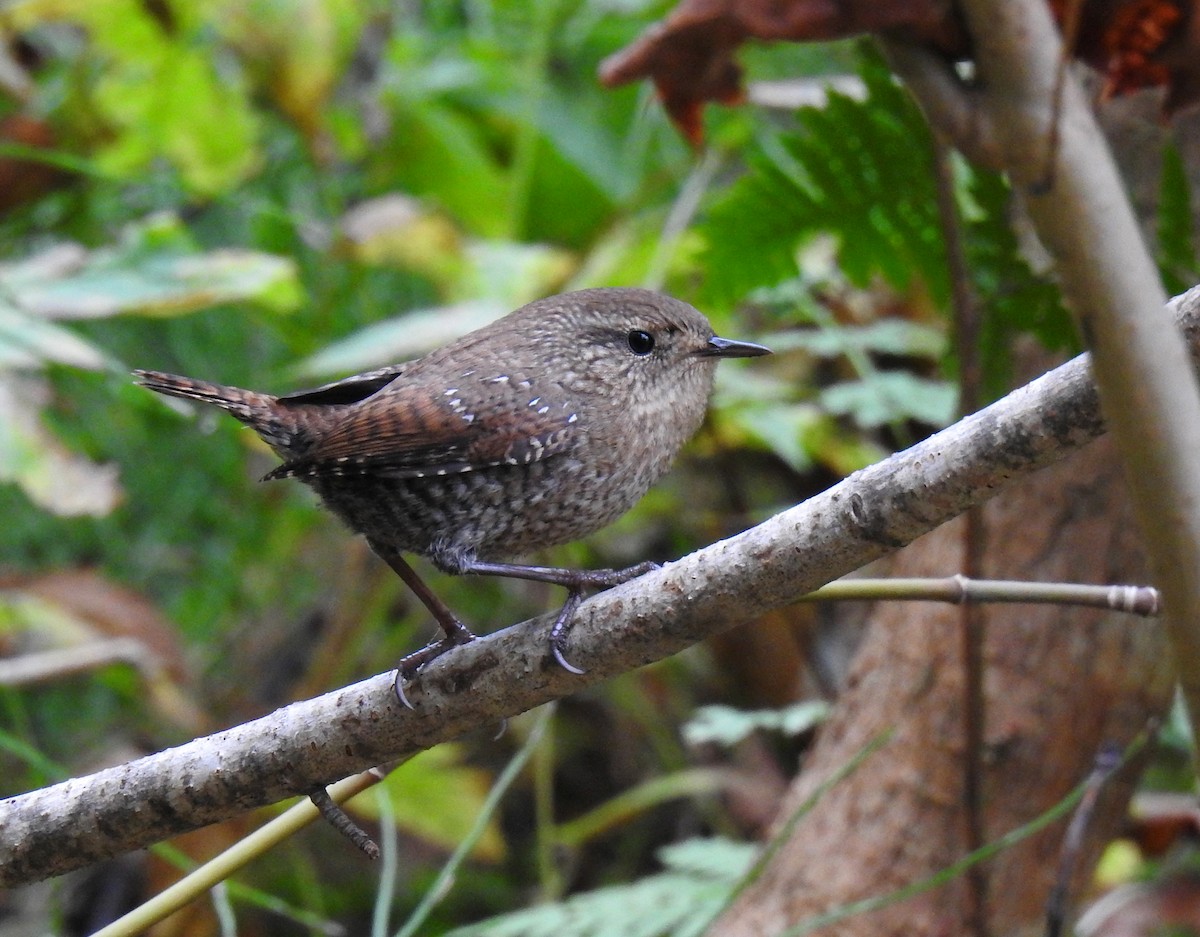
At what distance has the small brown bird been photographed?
2.42 metres

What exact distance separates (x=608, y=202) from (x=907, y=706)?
2.80m

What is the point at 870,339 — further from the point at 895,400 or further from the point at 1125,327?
the point at 1125,327

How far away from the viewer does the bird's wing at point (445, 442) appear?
2.41 meters

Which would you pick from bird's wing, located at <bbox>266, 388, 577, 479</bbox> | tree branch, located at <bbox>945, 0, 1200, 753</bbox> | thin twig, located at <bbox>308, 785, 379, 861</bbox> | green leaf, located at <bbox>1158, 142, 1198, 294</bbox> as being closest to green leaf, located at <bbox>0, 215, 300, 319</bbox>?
bird's wing, located at <bbox>266, 388, 577, 479</bbox>

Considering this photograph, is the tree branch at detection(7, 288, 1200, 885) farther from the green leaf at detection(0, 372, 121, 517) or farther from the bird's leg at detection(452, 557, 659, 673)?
the green leaf at detection(0, 372, 121, 517)

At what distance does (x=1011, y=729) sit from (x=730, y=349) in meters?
1.09

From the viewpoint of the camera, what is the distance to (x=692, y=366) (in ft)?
8.75

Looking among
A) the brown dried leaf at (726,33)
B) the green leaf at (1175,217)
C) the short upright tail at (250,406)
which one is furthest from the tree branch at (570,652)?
the green leaf at (1175,217)

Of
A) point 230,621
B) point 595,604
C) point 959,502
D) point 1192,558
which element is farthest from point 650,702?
point 1192,558

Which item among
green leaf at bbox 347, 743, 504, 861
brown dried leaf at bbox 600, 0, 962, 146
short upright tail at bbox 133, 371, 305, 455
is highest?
brown dried leaf at bbox 600, 0, 962, 146

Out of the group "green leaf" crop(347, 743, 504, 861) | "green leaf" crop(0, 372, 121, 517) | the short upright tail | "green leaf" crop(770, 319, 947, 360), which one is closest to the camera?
the short upright tail

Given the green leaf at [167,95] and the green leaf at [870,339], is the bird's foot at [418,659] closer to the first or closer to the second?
the green leaf at [870,339]

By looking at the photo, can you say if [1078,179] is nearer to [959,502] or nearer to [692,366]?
[959,502]

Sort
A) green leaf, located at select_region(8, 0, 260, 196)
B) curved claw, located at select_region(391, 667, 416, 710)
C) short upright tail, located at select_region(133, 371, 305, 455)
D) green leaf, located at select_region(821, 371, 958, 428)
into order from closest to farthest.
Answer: curved claw, located at select_region(391, 667, 416, 710), short upright tail, located at select_region(133, 371, 305, 455), green leaf, located at select_region(821, 371, 958, 428), green leaf, located at select_region(8, 0, 260, 196)
